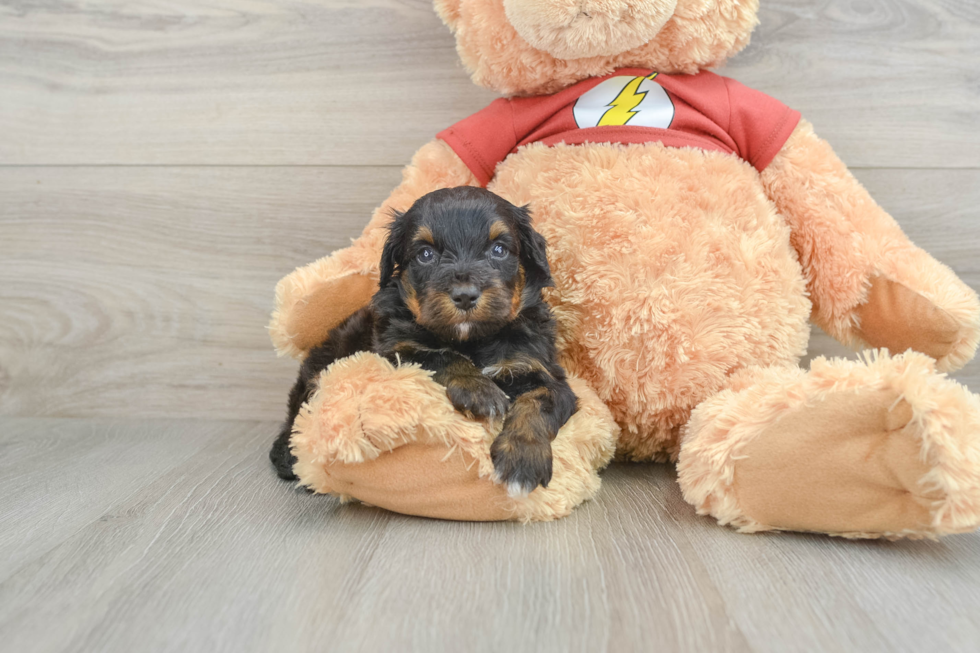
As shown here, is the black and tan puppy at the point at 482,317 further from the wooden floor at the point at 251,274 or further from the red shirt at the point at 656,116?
the red shirt at the point at 656,116

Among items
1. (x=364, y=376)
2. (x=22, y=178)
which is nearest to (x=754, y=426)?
(x=364, y=376)

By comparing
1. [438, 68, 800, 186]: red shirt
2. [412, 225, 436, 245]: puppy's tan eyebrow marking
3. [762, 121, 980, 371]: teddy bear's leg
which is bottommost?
[762, 121, 980, 371]: teddy bear's leg

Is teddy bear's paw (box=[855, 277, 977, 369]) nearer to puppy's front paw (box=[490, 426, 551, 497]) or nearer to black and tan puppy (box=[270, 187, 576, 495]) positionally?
black and tan puppy (box=[270, 187, 576, 495])

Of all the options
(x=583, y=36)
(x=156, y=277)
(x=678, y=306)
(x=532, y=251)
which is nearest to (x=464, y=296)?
(x=532, y=251)

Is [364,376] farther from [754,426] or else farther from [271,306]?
[271,306]

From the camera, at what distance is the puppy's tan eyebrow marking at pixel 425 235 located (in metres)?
1.26

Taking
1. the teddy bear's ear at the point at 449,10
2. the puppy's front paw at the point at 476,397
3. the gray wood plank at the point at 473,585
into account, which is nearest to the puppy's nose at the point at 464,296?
the puppy's front paw at the point at 476,397

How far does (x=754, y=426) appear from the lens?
1130 mm

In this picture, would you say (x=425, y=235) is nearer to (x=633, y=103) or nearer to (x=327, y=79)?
(x=633, y=103)

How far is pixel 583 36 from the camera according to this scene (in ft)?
4.27

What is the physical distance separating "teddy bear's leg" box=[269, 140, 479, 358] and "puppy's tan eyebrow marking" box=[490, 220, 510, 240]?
0.37 m

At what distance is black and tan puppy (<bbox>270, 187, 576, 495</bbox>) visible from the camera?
1153 mm

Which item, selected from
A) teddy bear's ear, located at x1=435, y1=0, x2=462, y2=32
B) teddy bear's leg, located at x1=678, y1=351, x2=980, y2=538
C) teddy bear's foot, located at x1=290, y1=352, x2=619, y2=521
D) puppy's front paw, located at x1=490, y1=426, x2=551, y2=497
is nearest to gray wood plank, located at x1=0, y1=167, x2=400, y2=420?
teddy bear's ear, located at x1=435, y1=0, x2=462, y2=32

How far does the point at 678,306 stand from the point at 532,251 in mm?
305
